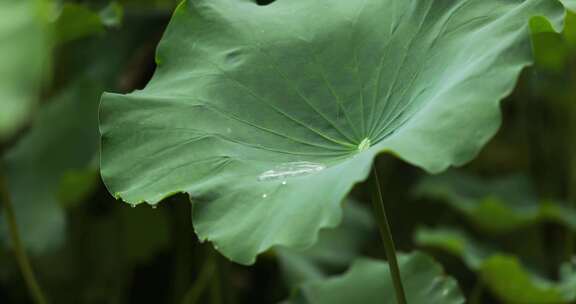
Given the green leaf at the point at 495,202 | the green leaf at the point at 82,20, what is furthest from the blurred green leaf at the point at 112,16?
the green leaf at the point at 495,202

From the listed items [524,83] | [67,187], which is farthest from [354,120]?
[524,83]

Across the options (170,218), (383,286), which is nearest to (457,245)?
(383,286)

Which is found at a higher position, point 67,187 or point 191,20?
point 191,20

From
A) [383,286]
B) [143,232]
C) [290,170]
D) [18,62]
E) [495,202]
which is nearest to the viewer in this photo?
[18,62]

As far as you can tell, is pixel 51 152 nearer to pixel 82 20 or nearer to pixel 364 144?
pixel 82 20

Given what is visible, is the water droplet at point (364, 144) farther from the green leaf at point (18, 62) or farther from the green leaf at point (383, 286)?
the green leaf at point (18, 62)

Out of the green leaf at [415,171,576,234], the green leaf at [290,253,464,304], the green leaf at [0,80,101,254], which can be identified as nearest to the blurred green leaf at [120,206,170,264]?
the green leaf at [0,80,101,254]

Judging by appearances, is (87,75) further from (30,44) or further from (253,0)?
(30,44)
